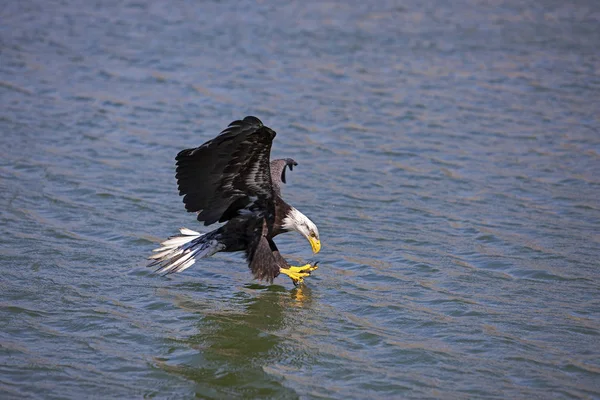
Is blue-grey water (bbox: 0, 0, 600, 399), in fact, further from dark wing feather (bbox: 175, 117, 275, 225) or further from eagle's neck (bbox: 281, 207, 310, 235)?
dark wing feather (bbox: 175, 117, 275, 225)

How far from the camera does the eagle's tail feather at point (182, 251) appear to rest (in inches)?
256

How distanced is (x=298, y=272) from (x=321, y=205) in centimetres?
174

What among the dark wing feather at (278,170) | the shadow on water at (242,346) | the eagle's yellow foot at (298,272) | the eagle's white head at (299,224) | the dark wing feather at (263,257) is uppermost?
the dark wing feather at (278,170)

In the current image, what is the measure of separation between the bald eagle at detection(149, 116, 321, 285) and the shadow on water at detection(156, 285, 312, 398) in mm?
221

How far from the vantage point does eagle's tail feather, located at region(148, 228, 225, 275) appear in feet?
21.4

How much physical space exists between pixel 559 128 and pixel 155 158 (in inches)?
191

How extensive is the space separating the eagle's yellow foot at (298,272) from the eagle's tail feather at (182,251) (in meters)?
0.54

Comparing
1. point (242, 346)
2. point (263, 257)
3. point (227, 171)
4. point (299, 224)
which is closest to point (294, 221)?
point (299, 224)

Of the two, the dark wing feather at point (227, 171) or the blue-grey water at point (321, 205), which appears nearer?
the blue-grey water at point (321, 205)

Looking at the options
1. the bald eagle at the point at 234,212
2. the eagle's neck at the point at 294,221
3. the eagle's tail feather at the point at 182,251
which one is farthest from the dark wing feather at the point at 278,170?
the eagle's tail feather at the point at 182,251

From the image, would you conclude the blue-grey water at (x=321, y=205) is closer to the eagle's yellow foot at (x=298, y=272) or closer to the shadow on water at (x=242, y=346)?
the shadow on water at (x=242, y=346)

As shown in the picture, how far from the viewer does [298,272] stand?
6.66 m

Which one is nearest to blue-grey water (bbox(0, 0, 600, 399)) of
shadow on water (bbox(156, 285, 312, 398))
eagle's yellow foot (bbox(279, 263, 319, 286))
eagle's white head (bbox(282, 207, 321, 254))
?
shadow on water (bbox(156, 285, 312, 398))

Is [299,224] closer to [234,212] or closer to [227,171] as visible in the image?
[234,212]
